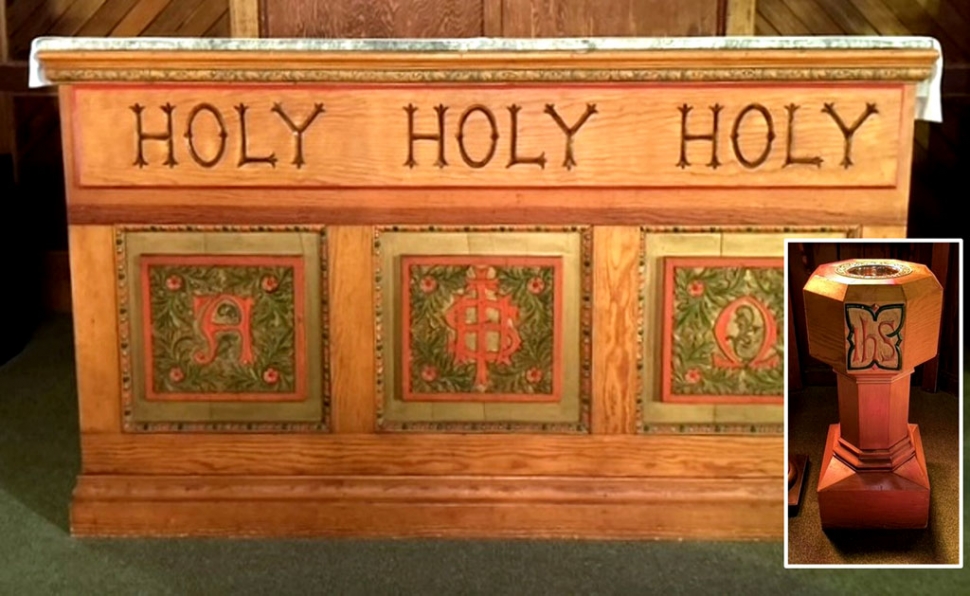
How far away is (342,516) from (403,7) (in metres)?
2.80

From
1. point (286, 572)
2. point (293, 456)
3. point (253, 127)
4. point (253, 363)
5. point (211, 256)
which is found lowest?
point (286, 572)

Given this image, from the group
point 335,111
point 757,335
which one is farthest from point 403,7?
point 757,335

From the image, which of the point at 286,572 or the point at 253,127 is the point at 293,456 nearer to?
the point at 286,572

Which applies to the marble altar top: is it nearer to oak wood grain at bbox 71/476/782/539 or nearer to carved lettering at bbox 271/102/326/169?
carved lettering at bbox 271/102/326/169

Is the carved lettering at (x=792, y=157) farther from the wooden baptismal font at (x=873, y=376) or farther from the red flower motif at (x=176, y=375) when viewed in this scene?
the red flower motif at (x=176, y=375)

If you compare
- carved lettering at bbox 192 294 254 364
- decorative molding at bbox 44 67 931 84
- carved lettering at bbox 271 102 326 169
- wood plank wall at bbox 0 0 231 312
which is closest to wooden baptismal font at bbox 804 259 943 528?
decorative molding at bbox 44 67 931 84

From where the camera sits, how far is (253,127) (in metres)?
2.40

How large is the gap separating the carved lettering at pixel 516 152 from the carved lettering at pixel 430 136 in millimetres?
146

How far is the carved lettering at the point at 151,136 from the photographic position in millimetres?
2393

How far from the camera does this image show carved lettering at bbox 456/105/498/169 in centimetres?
239

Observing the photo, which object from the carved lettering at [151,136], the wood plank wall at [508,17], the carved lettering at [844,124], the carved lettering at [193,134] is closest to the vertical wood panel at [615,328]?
the carved lettering at [844,124]

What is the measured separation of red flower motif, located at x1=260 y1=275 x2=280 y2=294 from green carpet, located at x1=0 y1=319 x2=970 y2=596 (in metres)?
0.59

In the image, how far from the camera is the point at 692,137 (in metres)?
2.39

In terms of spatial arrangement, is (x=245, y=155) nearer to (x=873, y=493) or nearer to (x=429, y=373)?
(x=429, y=373)
